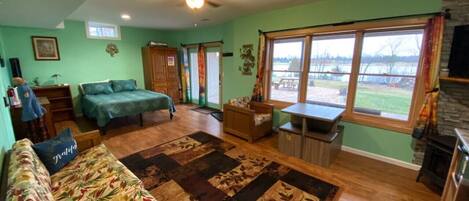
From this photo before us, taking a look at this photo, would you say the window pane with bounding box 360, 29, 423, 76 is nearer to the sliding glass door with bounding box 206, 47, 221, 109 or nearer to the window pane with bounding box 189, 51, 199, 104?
the sliding glass door with bounding box 206, 47, 221, 109

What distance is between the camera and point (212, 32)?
18.2 ft

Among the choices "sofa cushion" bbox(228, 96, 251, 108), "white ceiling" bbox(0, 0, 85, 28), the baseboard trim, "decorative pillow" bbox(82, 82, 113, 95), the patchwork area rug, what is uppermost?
"white ceiling" bbox(0, 0, 85, 28)

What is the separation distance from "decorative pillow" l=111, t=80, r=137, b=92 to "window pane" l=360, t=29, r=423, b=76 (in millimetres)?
5391

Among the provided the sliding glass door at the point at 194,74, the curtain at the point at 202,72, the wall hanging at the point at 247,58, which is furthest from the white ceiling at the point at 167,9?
the sliding glass door at the point at 194,74

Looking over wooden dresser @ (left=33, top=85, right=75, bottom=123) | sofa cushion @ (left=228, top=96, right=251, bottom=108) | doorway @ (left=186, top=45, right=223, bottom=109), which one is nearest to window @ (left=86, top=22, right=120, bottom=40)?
wooden dresser @ (left=33, top=85, right=75, bottom=123)

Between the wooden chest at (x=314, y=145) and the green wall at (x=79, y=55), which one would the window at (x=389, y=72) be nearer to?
the wooden chest at (x=314, y=145)

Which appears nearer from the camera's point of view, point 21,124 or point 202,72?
point 21,124

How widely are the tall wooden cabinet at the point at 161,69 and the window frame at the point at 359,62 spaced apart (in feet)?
11.6

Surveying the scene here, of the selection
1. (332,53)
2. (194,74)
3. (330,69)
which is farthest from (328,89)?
(194,74)

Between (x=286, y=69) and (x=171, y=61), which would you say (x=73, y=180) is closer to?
(x=286, y=69)

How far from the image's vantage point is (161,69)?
616 centimetres

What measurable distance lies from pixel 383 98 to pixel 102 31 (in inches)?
252

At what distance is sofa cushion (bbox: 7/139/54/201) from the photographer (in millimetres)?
1137

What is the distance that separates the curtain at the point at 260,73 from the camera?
402 cm
